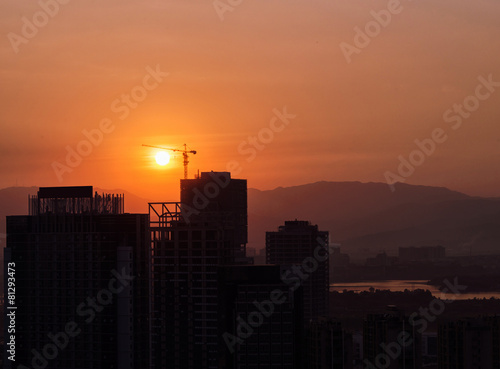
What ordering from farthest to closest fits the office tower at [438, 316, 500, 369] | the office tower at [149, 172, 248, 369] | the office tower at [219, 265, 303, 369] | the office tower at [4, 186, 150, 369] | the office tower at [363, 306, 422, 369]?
the office tower at [149, 172, 248, 369]
the office tower at [438, 316, 500, 369]
the office tower at [363, 306, 422, 369]
the office tower at [4, 186, 150, 369]
the office tower at [219, 265, 303, 369]

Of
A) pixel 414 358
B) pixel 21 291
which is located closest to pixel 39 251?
pixel 21 291

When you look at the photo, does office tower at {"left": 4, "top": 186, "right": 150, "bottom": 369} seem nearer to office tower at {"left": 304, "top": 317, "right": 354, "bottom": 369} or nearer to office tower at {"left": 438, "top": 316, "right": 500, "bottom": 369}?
office tower at {"left": 304, "top": 317, "right": 354, "bottom": 369}

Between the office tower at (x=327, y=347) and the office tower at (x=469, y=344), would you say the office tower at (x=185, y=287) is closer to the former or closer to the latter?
the office tower at (x=327, y=347)

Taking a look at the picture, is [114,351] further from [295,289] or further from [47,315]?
[295,289]

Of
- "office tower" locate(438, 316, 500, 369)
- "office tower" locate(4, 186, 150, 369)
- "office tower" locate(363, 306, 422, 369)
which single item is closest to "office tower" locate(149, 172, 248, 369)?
"office tower" locate(4, 186, 150, 369)

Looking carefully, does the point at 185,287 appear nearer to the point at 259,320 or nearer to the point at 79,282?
the point at 79,282

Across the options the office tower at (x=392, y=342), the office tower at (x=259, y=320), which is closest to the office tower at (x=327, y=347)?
the office tower at (x=259, y=320)
